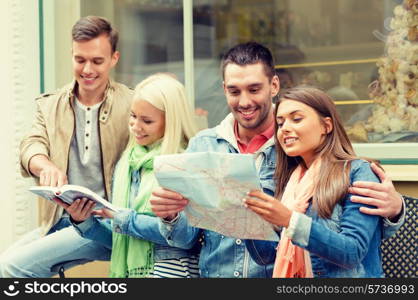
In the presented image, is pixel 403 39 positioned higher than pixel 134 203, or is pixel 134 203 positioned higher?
pixel 403 39

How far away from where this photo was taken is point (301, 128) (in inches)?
131

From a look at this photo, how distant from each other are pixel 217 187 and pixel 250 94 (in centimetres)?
60

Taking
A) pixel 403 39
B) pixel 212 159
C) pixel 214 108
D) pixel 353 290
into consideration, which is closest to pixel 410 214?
pixel 353 290

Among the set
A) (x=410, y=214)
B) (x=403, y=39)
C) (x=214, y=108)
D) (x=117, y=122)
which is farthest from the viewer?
(x=214, y=108)

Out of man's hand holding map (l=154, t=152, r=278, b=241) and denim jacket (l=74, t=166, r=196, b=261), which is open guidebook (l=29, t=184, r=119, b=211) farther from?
man's hand holding map (l=154, t=152, r=278, b=241)

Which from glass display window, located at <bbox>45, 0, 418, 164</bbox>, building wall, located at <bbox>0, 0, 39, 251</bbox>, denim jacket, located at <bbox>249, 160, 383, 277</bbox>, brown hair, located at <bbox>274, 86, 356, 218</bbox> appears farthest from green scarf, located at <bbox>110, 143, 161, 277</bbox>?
building wall, located at <bbox>0, 0, 39, 251</bbox>

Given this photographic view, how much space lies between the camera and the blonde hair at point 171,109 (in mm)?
3844

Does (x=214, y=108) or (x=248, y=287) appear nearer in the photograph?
(x=248, y=287)

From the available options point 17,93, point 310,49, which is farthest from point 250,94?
point 17,93

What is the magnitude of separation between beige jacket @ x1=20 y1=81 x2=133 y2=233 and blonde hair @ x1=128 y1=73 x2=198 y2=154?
0.89 feet

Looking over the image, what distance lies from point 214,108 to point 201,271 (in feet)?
5.47

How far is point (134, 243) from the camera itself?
386 cm

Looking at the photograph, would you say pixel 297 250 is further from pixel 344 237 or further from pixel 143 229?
pixel 143 229

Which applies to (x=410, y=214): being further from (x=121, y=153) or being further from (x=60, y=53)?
(x=60, y=53)
